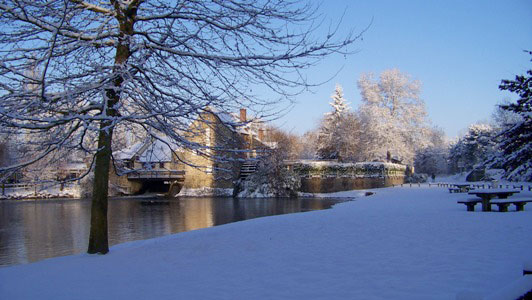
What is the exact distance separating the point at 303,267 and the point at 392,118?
38.7m

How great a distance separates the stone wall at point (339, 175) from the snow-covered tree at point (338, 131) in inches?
191

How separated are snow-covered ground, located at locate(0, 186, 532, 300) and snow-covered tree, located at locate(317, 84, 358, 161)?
118 feet

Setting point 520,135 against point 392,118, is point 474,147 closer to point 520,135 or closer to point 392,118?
point 392,118

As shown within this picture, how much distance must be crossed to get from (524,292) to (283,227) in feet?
26.5

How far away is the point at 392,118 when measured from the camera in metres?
42.0

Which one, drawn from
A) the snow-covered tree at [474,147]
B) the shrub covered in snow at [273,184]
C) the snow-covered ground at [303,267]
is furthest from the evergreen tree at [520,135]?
the snow-covered tree at [474,147]

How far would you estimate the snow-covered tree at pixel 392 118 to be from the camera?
41781mm

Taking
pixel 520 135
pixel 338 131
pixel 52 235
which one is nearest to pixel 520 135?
pixel 520 135

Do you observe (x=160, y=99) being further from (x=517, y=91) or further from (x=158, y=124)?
(x=517, y=91)

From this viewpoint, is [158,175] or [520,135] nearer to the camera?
[520,135]

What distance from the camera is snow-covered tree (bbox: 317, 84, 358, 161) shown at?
44.8 m

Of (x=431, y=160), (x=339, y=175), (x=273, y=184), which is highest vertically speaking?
→ (x=431, y=160)

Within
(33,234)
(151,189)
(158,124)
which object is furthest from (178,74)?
(151,189)

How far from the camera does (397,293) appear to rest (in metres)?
4.46
